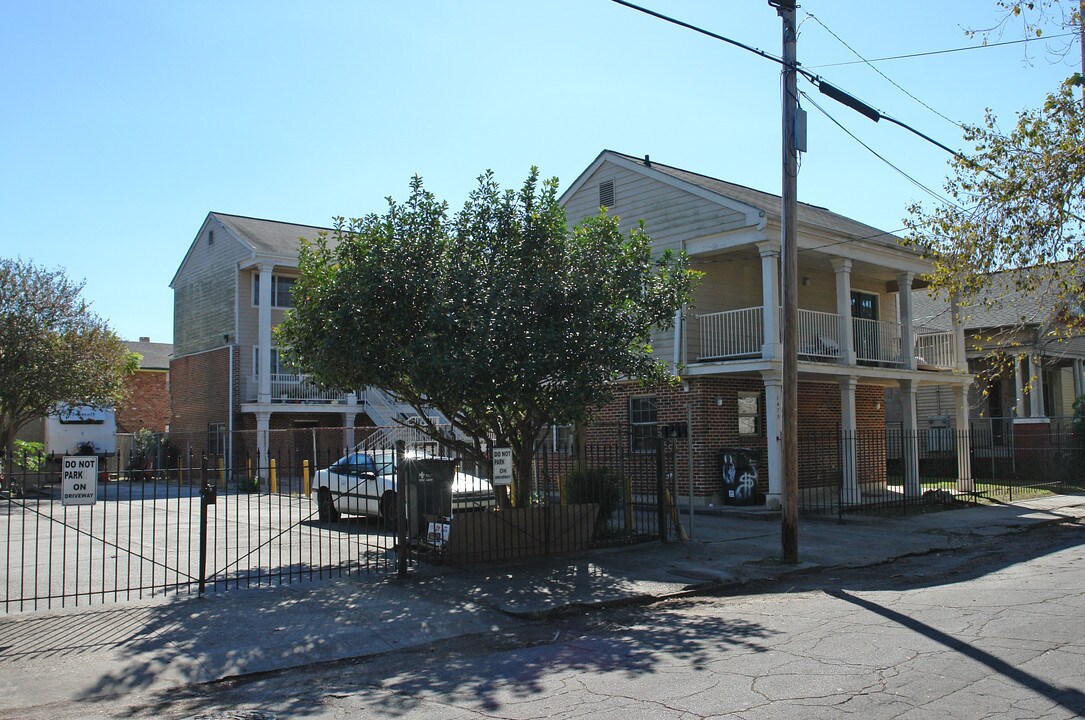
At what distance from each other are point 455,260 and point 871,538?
847cm

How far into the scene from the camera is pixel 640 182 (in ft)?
69.6

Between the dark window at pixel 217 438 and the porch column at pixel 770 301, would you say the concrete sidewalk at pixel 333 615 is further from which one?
the dark window at pixel 217 438

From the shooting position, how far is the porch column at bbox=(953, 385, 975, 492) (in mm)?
21625

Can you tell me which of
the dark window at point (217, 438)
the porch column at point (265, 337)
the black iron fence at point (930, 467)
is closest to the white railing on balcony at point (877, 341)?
the black iron fence at point (930, 467)

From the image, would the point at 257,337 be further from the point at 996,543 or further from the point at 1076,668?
the point at 1076,668

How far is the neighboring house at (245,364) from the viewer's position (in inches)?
1153

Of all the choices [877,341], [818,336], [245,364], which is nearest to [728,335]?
[818,336]

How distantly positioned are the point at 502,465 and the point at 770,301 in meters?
8.67

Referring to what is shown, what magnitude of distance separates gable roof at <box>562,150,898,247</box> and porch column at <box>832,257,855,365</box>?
29.0 inches

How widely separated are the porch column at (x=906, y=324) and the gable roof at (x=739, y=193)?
42.3 inches

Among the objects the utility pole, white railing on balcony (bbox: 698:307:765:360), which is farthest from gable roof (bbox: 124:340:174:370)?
the utility pole

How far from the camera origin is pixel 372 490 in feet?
53.3

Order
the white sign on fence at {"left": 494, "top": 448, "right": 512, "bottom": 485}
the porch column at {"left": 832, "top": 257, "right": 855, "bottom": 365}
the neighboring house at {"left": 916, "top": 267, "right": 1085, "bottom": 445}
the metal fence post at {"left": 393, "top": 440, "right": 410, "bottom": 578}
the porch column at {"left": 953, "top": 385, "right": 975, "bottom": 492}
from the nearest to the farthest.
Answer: the metal fence post at {"left": 393, "top": 440, "right": 410, "bottom": 578} → the white sign on fence at {"left": 494, "top": 448, "right": 512, "bottom": 485} → the porch column at {"left": 832, "top": 257, "right": 855, "bottom": 365} → the porch column at {"left": 953, "top": 385, "right": 975, "bottom": 492} → the neighboring house at {"left": 916, "top": 267, "right": 1085, "bottom": 445}

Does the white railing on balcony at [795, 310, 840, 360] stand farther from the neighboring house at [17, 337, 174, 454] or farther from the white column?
Result: the neighboring house at [17, 337, 174, 454]
